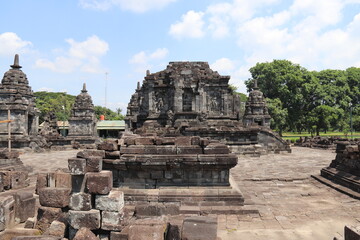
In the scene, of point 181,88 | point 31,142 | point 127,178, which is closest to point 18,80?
point 31,142

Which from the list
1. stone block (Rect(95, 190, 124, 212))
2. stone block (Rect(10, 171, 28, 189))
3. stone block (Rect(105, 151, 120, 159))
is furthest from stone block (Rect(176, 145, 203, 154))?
stone block (Rect(10, 171, 28, 189))

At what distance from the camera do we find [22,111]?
1942cm

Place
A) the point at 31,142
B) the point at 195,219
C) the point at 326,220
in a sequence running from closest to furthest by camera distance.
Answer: the point at 195,219, the point at 326,220, the point at 31,142

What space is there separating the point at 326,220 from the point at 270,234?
1.61 metres

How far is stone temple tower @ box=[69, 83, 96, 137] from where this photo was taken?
26.9 meters

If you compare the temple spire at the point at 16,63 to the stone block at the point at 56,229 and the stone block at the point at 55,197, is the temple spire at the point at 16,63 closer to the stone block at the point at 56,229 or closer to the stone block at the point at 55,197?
the stone block at the point at 55,197

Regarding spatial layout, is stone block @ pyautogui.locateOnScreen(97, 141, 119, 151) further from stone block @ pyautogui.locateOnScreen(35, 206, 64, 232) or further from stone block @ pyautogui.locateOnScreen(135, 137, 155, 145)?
stone block @ pyautogui.locateOnScreen(35, 206, 64, 232)

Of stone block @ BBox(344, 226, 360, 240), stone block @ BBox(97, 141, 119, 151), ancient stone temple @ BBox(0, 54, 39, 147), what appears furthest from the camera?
ancient stone temple @ BBox(0, 54, 39, 147)

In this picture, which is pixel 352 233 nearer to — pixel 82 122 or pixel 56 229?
pixel 56 229

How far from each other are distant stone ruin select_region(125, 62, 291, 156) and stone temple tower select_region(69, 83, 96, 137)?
8.56 m

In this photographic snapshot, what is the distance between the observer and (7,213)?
4.64 meters

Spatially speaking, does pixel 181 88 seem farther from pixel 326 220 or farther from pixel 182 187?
pixel 326 220

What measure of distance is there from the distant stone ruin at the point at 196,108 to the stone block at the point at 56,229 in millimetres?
12766

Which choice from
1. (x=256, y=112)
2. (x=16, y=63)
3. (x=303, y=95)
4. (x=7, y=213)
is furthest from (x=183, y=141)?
(x=303, y=95)
